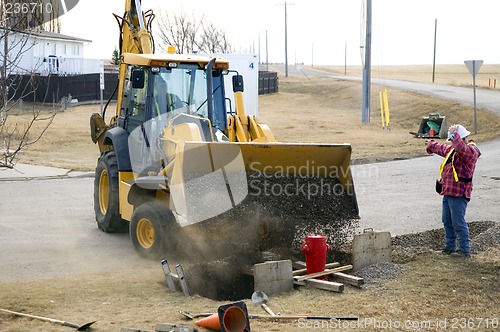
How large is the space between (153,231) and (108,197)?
224 cm

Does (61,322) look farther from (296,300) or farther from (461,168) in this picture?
(461,168)

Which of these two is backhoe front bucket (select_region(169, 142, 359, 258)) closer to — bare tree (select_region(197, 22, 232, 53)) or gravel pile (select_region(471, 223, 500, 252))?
gravel pile (select_region(471, 223, 500, 252))

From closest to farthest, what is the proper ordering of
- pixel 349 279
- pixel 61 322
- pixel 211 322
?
pixel 211 322 → pixel 61 322 → pixel 349 279

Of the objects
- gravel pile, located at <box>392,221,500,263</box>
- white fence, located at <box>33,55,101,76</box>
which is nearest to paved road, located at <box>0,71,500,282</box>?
gravel pile, located at <box>392,221,500,263</box>

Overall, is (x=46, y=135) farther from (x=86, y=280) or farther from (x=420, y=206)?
(x=86, y=280)

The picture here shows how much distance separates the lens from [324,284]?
877 centimetres

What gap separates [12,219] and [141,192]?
381 cm

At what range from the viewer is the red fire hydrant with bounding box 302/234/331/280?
918 centimetres

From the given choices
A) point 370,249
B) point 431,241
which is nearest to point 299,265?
point 370,249

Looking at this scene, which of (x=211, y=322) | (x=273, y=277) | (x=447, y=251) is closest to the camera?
(x=211, y=322)

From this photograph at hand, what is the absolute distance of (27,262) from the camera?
10.7 m

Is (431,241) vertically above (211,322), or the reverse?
(211,322)

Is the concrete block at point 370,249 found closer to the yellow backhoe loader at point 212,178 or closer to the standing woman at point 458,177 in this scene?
the yellow backhoe loader at point 212,178

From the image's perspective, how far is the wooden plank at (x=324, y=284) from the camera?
8648 millimetres
